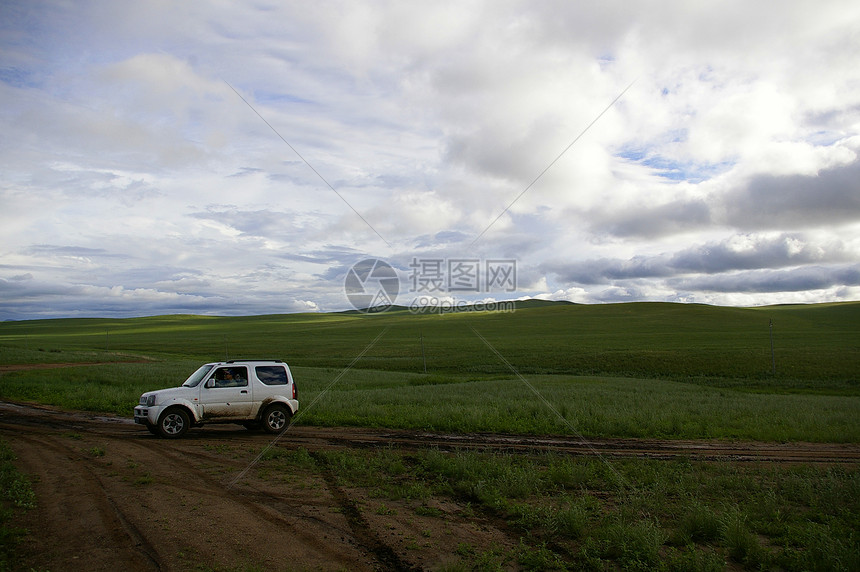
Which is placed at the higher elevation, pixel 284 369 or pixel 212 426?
pixel 284 369

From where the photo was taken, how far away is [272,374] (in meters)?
15.8

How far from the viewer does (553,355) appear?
2229 inches

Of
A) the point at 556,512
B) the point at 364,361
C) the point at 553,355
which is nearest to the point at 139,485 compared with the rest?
the point at 556,512

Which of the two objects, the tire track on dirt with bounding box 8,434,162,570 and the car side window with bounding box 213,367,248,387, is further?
the car side window with bounding box 213,367,248,387

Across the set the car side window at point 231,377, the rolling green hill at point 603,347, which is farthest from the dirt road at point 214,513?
the rolling green hill at point 603,347

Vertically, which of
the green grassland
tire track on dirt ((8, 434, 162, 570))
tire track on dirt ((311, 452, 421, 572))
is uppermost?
tire track on dirt ((8, 434, 162, 570))

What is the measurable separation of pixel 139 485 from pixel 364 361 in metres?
47.9

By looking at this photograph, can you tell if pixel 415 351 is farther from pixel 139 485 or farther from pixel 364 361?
pixel 139 485

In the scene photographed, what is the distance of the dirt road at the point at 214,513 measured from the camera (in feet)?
20.1

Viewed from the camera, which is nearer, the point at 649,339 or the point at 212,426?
the point at 212,426

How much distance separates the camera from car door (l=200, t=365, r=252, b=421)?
14641 mm

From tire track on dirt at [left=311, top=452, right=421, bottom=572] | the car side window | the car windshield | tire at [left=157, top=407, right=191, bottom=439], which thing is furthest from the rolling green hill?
tire track on dirt at [left=311, top=452, right=421, bottom=572]

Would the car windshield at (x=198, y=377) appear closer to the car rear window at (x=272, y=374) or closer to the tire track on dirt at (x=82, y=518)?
the car rear window at (x=272, y=374)

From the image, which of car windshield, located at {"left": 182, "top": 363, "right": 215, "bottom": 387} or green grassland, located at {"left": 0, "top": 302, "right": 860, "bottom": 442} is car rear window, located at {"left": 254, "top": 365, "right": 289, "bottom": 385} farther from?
green grassland, located at {"left": 0, "top": 302, "right": 860, "bottom": 442}
